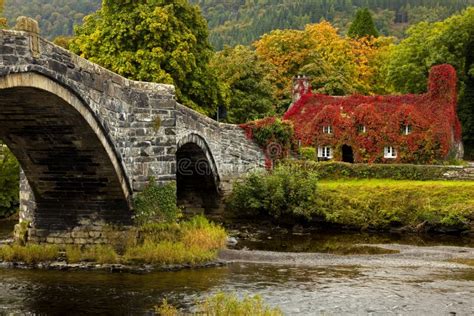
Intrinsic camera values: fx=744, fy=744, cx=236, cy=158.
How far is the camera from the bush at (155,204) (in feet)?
74.7

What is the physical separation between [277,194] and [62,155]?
11061 millimetres

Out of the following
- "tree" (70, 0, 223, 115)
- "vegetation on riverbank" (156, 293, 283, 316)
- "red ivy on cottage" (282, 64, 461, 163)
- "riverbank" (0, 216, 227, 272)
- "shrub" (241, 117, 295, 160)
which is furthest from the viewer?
"red ivy on cottage" (282, 64, 461, 163)

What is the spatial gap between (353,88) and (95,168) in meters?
37.9


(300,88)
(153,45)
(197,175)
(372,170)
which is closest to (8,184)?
(197,175)

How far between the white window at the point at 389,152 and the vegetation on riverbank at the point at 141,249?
1926cm

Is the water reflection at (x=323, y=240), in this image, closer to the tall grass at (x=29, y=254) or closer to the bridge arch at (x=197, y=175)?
the bridge arch at (x=197, y=175)

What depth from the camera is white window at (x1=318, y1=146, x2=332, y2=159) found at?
4194cm

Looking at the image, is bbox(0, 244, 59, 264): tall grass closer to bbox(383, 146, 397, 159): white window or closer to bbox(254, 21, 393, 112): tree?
bbox(383, 146, 397, 159): white window

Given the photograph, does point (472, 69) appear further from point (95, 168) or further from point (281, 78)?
point (95, 168)

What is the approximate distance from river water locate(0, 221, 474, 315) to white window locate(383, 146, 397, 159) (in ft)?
62.5

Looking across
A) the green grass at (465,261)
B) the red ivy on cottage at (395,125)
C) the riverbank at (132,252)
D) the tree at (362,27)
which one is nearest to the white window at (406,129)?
the red ivy on cottage at (395,125)

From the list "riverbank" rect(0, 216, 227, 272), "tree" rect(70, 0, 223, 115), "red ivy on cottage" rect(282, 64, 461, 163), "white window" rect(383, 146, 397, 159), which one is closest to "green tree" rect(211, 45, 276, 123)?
"red ivy on cottage" rect(282, 64, 461, 163)

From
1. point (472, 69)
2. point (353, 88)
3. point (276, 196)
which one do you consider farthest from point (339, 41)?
point (276, 196)

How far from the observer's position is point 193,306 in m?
16.3
